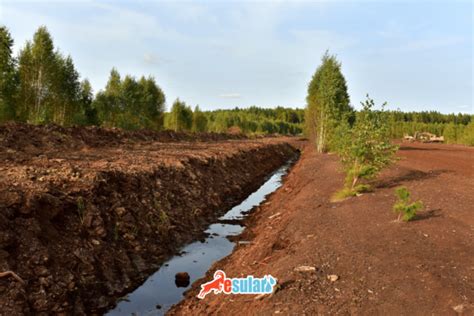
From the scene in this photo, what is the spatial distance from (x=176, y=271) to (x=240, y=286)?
9.54 ft

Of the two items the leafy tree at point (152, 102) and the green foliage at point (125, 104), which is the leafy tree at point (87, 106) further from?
the leafy tree at point (152, 102)

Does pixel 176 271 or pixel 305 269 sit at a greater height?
pixel 305 269

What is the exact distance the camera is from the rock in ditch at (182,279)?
339 inches

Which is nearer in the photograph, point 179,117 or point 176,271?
point 176,271

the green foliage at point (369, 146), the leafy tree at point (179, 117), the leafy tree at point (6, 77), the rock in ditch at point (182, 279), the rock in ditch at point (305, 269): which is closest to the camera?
the rock in ditch at point (305, 269)

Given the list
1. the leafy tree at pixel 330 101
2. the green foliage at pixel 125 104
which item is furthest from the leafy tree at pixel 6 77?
the leafy tree at pixel 330 101

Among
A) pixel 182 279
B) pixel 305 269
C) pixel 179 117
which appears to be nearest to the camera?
pixel 305 269

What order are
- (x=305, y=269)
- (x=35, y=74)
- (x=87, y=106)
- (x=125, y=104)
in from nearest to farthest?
(x=305, y=269)
(x=35, y=74)
(x=87, y=106)
(x=125, y=104)

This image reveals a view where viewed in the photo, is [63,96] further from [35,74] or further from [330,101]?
[330,101]

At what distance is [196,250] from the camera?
35.7ft

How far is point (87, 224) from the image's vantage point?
8.52 metres

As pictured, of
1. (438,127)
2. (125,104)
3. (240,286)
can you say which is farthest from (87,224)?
(438,127)

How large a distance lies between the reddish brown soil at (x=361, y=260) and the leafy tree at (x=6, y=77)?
2786cm

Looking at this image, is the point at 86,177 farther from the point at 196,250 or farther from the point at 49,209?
the point at 196,250
